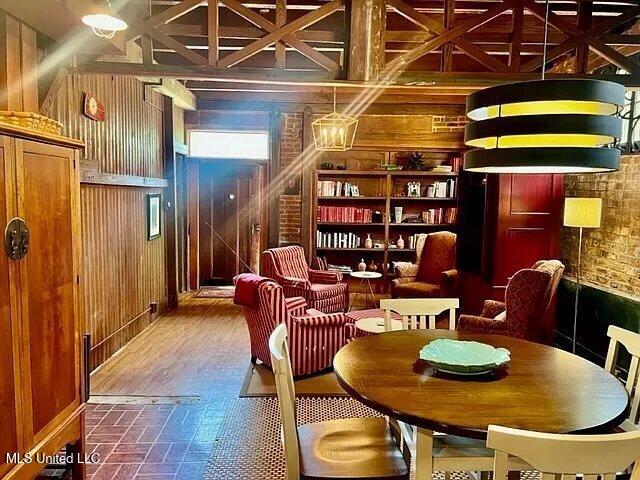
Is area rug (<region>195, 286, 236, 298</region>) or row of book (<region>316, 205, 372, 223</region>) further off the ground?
row of book (<region>316, 205, 372, 223</region>)

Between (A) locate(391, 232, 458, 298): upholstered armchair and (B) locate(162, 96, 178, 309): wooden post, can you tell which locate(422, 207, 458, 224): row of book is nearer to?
(A) locate(391, 232, 458, 298): upholstered armchair

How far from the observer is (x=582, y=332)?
473cm

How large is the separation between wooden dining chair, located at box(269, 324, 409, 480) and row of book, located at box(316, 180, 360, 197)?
4.96 m

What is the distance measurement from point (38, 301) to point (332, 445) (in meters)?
1.45

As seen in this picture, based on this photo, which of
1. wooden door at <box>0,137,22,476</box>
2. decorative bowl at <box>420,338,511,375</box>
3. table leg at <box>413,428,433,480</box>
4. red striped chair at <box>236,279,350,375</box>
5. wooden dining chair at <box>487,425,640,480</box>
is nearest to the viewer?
wooden dining chair at <box>487,425,640,480</box>

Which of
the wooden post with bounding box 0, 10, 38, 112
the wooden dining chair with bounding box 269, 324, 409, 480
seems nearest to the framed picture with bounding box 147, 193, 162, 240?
the wooden post with bounding box 0, 10, 38, 112

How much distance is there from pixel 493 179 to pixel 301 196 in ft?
8.94

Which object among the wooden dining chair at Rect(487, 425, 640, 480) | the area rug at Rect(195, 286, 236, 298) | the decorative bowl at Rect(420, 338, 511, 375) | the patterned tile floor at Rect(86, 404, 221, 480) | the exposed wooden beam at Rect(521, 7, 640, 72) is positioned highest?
the exposed wooden beam at Rect(521, 7, 640, 72)

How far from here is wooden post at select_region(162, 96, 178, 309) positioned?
623 cm

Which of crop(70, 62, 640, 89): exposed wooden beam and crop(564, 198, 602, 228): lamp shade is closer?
crop(70, 62, 640, 89): exposed wooden beam

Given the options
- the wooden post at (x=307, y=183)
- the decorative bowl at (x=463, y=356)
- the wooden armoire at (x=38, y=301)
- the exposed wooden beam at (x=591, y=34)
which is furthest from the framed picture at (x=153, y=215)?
the exposed wooden beam at (x=591, y=34)

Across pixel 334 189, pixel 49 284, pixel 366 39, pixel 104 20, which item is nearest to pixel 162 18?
pixel 104 20

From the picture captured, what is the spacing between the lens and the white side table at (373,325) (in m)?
4.01

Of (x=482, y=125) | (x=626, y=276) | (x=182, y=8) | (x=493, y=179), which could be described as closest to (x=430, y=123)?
(x=493, y=179)
